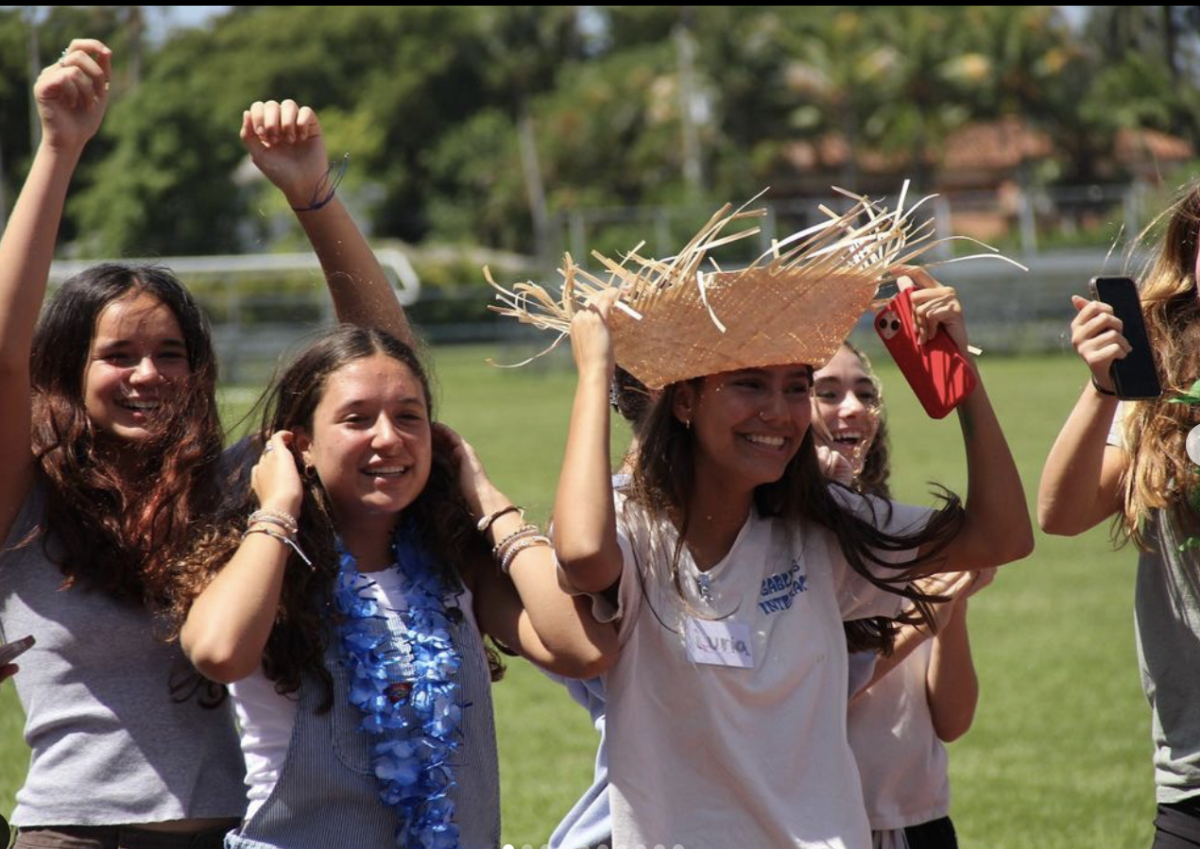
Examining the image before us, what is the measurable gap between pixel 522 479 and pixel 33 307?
14368 millimetres

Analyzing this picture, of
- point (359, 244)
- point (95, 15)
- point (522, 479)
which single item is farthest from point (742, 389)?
point (522, 479)

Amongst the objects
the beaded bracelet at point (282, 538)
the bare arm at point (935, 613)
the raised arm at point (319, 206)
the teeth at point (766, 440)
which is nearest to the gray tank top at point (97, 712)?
the beaded bracelet at point (282, 538)

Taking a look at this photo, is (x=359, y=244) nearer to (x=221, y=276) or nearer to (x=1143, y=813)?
(x=1143, y=813)

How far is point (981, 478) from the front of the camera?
10.6 ft

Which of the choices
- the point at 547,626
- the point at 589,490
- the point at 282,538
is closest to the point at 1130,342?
the point at 589,490

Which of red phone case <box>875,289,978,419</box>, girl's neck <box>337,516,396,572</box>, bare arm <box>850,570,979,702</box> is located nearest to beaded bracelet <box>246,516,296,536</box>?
girl's neck <box>337,516,396,572</box>

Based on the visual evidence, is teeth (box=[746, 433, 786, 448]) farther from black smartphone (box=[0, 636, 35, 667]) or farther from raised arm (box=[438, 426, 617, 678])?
black smartphone (box=[0, 636, 35, 667])

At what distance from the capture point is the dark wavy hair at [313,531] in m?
3.20

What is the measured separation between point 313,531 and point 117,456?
0.49 metres

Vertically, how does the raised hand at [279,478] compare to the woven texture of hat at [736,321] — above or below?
below

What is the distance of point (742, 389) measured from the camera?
3.22m

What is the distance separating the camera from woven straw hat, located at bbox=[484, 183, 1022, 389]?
3123 mm

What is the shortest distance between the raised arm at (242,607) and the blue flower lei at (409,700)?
0.17m

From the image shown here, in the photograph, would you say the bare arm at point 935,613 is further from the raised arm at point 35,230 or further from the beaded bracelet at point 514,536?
the raised arm at point 35,230
